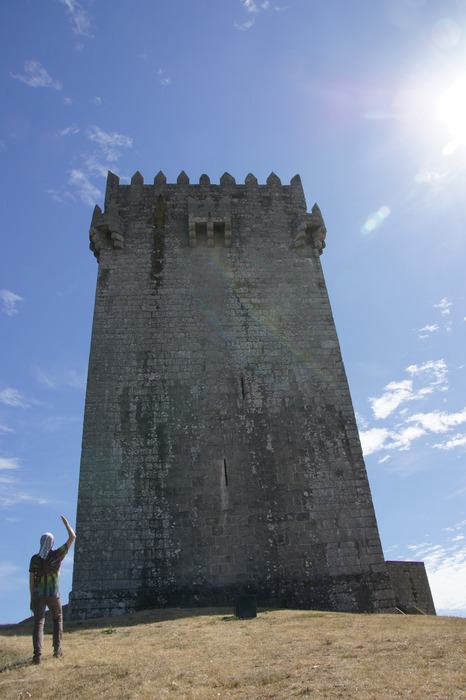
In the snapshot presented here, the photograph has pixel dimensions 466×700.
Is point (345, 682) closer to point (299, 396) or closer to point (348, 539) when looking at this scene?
point (348, 539)

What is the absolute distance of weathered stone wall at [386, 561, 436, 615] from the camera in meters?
15.3

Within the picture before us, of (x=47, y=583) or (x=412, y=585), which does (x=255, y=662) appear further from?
(x=412, y=585)

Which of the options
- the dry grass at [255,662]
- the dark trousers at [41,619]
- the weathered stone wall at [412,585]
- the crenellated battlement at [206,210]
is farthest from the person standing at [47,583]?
the crenellated battlement at [206,210]

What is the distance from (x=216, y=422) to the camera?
14305 mm

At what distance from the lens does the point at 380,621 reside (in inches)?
349

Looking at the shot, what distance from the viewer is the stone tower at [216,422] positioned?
41.1ft

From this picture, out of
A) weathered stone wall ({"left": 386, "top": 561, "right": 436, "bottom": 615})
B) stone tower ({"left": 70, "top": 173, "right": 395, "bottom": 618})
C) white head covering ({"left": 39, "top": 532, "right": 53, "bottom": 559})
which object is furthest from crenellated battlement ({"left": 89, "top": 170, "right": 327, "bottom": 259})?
white head covering ({"left": 39, "top": 532, "right": 53, "bottom": 559})

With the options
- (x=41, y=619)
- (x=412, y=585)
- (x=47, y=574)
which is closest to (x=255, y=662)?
(x=41, y=619)

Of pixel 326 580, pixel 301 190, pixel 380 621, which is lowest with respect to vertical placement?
pixel 380 621

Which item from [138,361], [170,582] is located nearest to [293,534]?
[170,582]

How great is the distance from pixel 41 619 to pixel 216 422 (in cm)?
791

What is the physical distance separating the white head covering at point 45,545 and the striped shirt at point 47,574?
47mm

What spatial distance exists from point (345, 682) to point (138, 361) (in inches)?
434

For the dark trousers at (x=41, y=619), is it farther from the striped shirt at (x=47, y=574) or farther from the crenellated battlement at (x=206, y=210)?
the crenellated battlement at (x=206, y=210)
